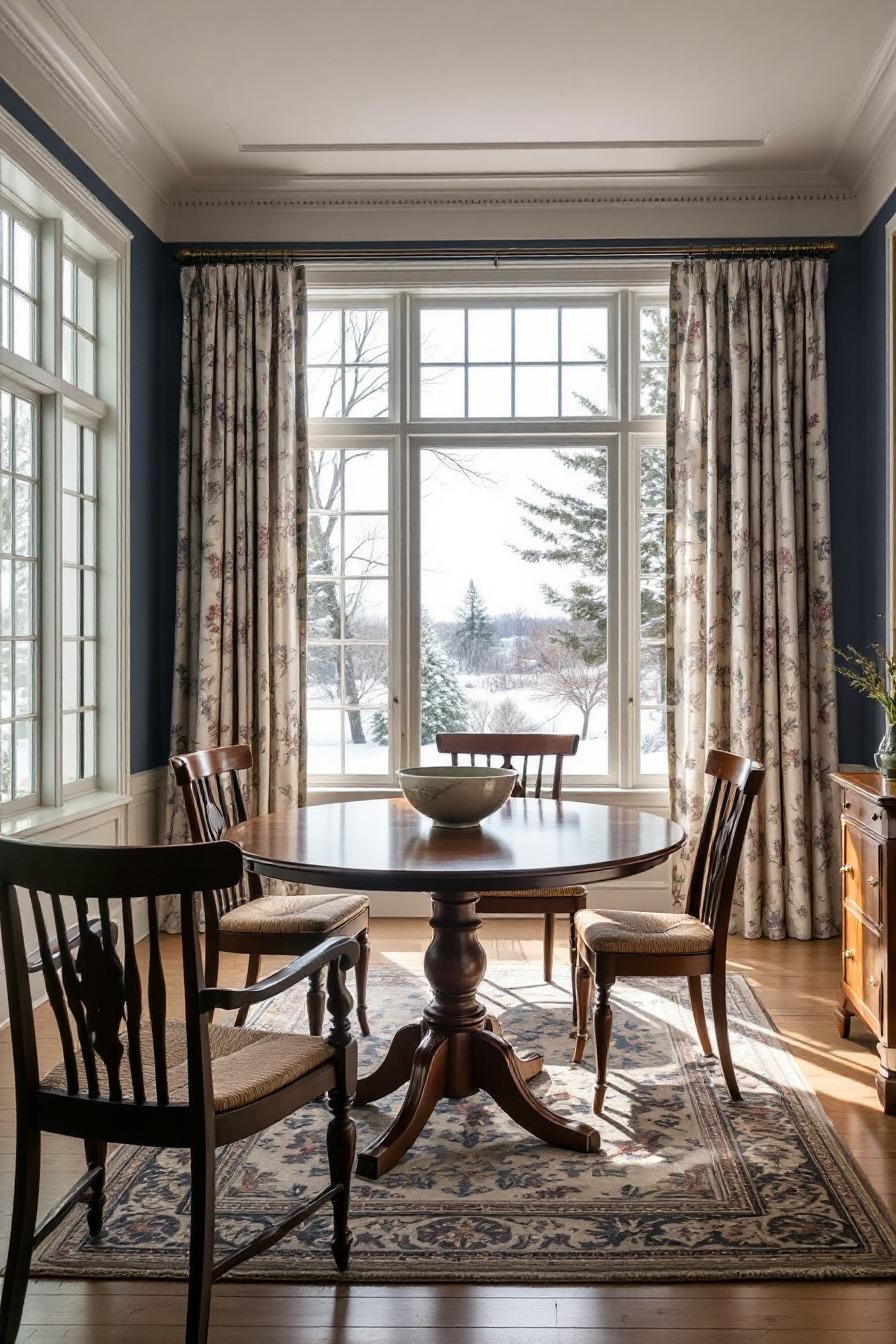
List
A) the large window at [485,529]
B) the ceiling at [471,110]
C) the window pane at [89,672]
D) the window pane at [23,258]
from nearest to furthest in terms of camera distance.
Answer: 1. the ceiling at [471,110]
2. the window pane at [23,258]
3. the window pane at [89,672]
4. the large window at [485,529]

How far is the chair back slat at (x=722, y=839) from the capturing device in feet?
9.53

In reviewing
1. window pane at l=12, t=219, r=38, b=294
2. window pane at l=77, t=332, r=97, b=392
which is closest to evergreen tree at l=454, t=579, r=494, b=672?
window pane at l=77, t=332, r=97, b=392

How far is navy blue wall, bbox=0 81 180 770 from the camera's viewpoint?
187 inches

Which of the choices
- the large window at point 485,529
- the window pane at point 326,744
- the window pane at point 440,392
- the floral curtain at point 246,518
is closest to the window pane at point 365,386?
the large window at point 485,529

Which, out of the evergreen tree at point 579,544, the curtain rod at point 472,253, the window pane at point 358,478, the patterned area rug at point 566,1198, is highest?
the curtain rod at point 472,253

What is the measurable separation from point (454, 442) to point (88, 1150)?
144 inches

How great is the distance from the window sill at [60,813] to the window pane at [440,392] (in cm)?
226

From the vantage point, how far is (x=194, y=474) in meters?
4.99

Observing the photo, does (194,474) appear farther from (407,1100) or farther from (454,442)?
(407,1100)

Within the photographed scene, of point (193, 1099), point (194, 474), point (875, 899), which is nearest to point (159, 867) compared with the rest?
point (193, 1099)

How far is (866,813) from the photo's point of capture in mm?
3229

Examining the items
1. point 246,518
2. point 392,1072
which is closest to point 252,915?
point 392,1072

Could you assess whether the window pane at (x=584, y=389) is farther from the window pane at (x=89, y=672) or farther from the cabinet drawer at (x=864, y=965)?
the cabinet drawer at (x=864, y=965)

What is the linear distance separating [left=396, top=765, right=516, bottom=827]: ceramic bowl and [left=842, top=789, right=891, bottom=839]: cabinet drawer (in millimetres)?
1049
